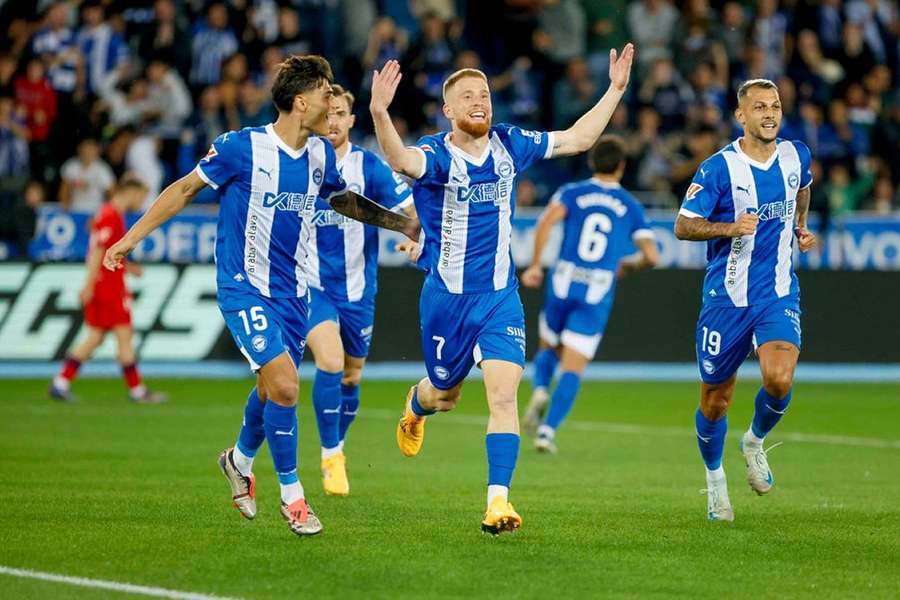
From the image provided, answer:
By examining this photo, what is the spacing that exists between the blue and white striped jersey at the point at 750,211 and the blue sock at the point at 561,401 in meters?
4.21

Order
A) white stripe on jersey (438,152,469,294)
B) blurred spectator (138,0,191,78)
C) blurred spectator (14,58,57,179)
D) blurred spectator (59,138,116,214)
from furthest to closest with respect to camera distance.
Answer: blurred spectator (138,0,191,78), blurred spectator (14,58,57,179), blurred spectator (59,138,116,214), white stripe on jersey (438,152,469,294)

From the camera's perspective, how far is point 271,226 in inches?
333

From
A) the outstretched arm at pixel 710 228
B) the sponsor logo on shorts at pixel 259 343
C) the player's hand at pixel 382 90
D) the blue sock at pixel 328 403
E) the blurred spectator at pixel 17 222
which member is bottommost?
the blurred spectator at pixel 17 222

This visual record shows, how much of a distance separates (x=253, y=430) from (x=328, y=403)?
1.56 m

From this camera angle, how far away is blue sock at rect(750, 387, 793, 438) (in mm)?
9289

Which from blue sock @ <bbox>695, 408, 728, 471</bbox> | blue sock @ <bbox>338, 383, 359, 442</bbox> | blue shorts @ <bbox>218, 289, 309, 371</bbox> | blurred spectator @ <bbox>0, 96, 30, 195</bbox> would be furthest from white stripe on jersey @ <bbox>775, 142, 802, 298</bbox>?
blurred spectator @ <bbox>0, 96, 30, 195</bbox>

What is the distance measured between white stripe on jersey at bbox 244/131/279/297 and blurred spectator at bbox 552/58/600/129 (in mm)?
14917

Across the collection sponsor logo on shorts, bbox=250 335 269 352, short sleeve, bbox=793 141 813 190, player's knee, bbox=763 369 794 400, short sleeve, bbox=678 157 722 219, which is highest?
short sleeve, bbox=793 141 813 190

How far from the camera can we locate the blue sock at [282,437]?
8391mm

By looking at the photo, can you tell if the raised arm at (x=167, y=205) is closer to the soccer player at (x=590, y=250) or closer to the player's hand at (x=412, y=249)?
the player's hand at (x=412, y=249)

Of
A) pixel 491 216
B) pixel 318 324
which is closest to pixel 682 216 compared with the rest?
pixel 491 216

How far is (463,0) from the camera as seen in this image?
24.9 metres

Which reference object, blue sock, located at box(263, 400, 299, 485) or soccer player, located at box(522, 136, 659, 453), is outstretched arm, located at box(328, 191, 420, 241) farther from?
soccer player, located at box(522, 136, 659, 453)

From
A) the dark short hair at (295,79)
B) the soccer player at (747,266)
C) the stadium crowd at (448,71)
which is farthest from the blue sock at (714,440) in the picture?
the stadium crowd at (448,71)
